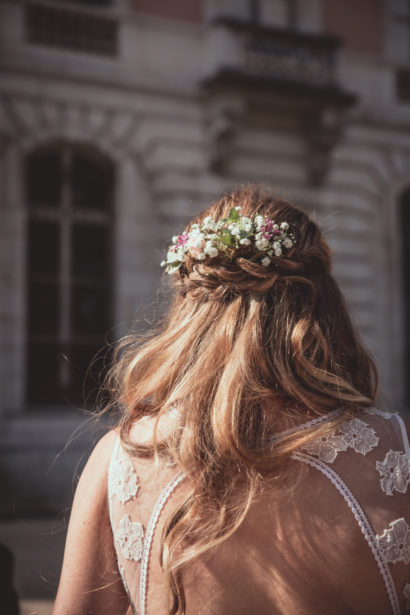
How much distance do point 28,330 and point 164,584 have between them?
7.19 metres

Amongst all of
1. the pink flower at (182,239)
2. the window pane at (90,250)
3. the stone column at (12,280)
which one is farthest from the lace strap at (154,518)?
the window pane at (90,250)

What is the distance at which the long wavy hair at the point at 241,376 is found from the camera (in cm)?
138

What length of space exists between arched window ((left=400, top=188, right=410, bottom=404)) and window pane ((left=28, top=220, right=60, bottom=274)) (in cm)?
498

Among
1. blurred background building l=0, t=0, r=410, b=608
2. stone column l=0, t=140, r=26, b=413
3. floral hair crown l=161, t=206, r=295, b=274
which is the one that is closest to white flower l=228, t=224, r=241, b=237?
floral hair crown l=161, t=206, r=295, b=274

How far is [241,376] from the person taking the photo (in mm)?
1413

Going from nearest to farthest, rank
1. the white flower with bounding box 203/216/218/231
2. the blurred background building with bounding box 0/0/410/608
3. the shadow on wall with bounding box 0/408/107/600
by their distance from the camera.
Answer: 1. the white flower with bounding box 203/216/218/231
2. the shadow on wall with bounding box 0/408/107/600
3. the blurred background building with bounding box 0/0/410/608

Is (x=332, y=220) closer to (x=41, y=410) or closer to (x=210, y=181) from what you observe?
(x=210, y=181)

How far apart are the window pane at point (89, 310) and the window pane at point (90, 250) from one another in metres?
0.22

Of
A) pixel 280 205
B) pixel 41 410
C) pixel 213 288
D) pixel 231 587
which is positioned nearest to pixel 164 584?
pixel 231 587

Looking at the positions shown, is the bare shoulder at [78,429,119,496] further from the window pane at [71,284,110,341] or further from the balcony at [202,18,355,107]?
the balcony at [202,18,355,107]

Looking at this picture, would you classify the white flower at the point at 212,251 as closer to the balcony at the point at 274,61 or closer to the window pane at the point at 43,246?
the window pane at the point at 43,246

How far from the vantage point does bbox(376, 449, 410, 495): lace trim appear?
1.36 metres

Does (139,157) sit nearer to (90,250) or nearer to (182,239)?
(90,250)

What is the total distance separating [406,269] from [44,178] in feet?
17.4
